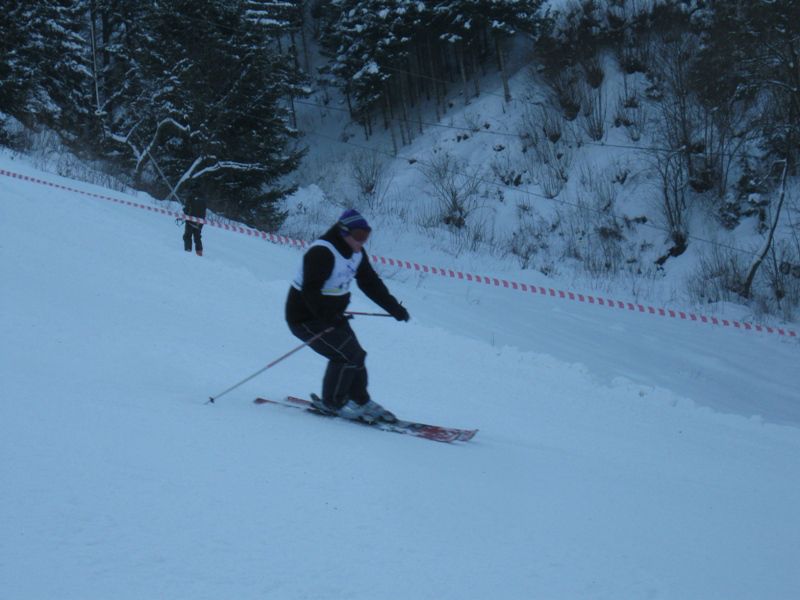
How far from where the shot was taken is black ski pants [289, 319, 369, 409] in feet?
18.9

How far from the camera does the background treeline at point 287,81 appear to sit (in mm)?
23094

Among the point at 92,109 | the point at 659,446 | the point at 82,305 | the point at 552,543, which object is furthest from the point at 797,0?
the point at 92,109

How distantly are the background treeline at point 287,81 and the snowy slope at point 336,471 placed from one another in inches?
505

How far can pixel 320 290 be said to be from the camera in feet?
18.5

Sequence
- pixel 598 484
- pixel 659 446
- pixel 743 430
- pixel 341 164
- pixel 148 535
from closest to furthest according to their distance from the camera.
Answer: pixel 148 535 < pixel 598 484 < pixel 659 446 < pixel 743 430 < pixel 341 164

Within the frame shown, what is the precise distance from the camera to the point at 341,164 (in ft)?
122

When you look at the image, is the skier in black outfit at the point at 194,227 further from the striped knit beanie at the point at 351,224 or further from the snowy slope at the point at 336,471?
the striped knit beanie at the point at 351,224

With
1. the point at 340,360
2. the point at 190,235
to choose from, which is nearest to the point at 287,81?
the point at 190,235

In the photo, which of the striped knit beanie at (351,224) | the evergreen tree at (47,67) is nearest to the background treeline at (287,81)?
the evergreen tree at (47,67)

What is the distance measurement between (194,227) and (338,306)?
9.33 m

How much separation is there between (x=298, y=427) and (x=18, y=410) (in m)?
1.78

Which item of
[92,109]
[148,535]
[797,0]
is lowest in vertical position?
[148,535]

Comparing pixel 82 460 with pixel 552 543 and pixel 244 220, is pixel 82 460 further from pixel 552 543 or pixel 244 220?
pixel 244 220

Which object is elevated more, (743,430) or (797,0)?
(797,0)
